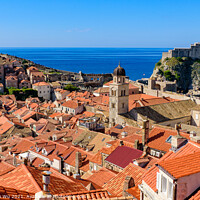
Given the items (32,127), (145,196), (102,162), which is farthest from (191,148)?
(32,127)

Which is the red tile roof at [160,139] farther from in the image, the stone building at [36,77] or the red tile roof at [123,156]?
the stone building at [36,77]

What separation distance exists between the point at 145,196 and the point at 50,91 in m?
68.2

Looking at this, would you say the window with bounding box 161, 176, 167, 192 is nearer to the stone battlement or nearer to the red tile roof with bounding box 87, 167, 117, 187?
the red tile roof with bounding box 87, 167, 117, 187

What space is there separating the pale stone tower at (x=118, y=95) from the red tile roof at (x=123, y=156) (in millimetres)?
20248

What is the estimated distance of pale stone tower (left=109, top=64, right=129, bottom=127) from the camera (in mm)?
38938

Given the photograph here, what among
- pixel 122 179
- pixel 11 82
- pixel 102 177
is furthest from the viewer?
pixel 11 82

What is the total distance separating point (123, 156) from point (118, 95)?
21.7 m

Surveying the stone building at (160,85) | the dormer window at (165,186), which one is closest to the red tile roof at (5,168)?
the dormer window at (165,186)

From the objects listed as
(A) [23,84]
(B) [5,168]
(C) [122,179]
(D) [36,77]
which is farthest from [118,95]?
(D) [36,77]

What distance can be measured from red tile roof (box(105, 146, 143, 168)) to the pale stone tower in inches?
797

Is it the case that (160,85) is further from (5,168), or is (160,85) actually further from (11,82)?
(5,168)

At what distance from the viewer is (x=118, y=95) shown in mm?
39031

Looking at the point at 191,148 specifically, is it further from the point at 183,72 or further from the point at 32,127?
the point at 183,72

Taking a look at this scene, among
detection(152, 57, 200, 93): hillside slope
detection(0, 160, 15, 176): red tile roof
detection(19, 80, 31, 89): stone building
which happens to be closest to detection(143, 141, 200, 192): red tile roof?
detection(0, 160, 15, 176): red tile roof
